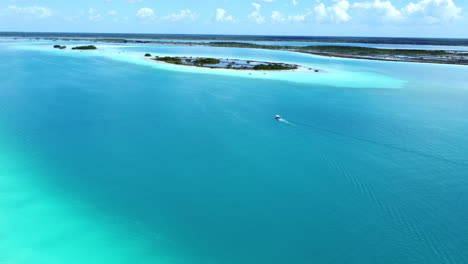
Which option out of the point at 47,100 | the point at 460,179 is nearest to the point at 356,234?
the point at 460,179

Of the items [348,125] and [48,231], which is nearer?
[48,231]

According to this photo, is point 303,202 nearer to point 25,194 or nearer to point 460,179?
point 460,179

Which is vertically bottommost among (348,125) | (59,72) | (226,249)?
(226,249)

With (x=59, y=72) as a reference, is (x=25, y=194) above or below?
below

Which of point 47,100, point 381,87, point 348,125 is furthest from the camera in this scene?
point 381,87

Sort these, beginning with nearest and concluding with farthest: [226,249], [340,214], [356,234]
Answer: [226,249] < [356,234] < [340,214]

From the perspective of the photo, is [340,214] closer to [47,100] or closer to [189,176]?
[189,176]

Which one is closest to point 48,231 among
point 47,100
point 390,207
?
point 390,207
